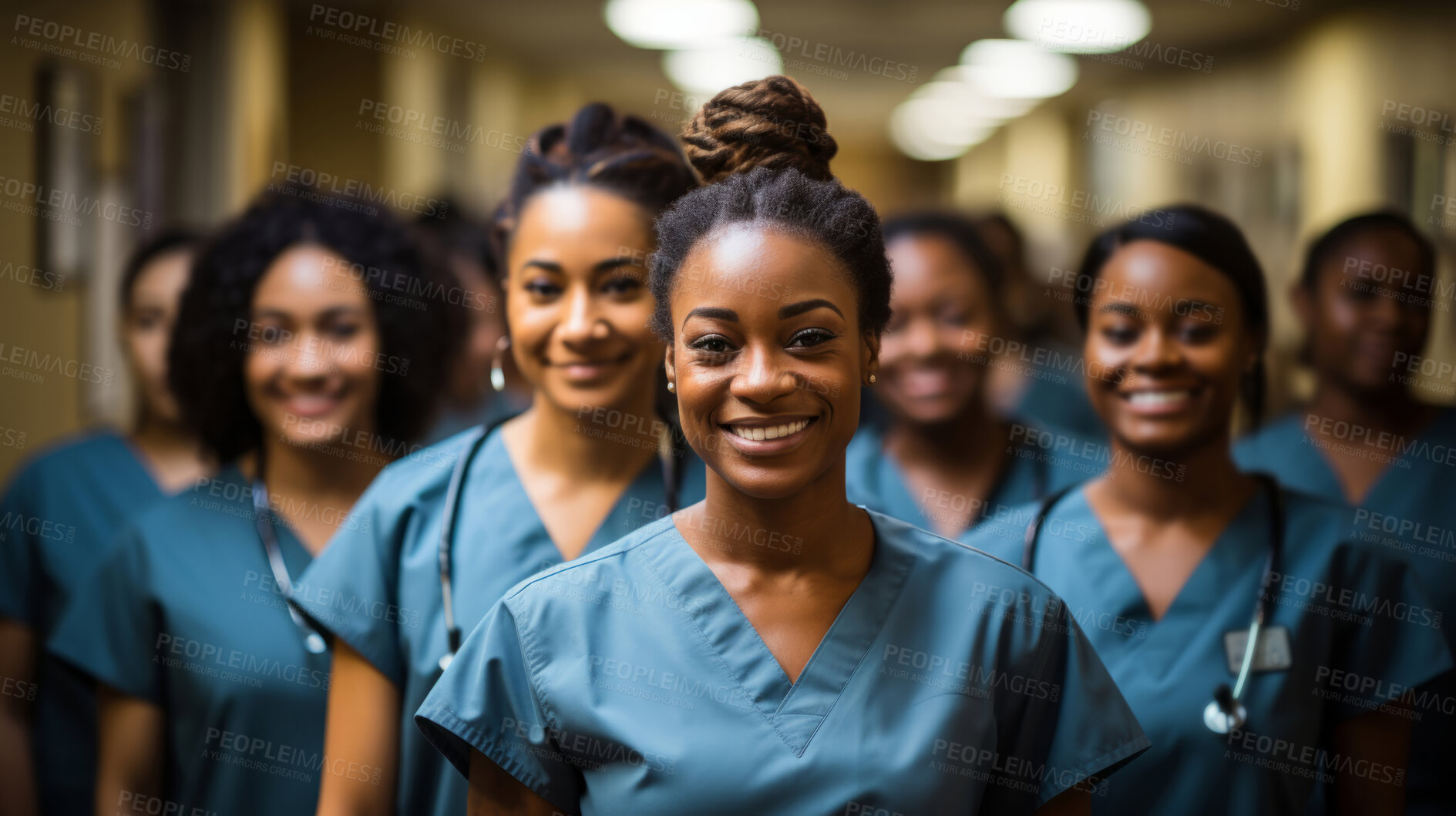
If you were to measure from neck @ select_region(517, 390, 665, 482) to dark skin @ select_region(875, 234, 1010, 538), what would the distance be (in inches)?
29.7

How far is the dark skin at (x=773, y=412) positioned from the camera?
126 centimetres

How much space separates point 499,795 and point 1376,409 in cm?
214

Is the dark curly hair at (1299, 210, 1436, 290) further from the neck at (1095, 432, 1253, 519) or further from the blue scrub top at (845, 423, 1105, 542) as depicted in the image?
the neck at (1095, 432, 1253, 519)

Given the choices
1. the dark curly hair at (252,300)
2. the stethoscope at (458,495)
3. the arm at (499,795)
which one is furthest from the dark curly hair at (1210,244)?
the dark curly hair at (252,300)

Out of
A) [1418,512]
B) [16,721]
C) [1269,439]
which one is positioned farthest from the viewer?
[1269,439]

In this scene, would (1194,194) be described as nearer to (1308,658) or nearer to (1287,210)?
(1287,210)

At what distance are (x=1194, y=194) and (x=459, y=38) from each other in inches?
184

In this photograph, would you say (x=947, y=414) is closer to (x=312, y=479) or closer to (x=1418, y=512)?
(x=1418, y=512)

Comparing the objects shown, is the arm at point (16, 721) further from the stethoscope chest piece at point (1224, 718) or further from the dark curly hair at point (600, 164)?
the stethoscope chest piece at point (1224, 718)

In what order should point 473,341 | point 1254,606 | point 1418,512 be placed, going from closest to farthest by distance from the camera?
point 1254,606 → point 1418,512 → point 473,341

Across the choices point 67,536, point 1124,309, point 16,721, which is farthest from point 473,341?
point 1124,309

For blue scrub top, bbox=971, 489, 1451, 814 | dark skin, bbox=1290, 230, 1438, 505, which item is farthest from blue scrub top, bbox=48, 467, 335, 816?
dark skin, bbox=1290, 230, 1438, 505

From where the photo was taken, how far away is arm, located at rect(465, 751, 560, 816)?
4.22 ft

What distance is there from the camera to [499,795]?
1.29 m
